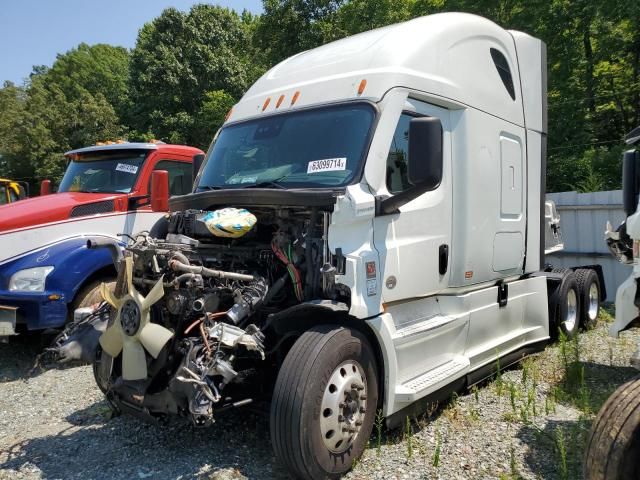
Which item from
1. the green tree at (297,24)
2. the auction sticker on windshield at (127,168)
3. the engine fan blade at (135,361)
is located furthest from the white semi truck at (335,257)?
the green tree at (297,24)

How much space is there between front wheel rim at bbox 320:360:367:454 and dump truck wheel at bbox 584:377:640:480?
4.54 feet

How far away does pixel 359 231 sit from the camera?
3.80 meters

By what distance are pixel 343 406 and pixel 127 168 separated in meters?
4.95

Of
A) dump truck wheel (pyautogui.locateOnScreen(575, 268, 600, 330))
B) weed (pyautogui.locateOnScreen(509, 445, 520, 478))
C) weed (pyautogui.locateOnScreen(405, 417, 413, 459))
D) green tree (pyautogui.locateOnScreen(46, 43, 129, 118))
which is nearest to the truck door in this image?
weed (pyautogui.locateOnScreen(405, 417, 413, 459))

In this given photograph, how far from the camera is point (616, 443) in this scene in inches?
106

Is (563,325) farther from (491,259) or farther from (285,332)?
(285,332)

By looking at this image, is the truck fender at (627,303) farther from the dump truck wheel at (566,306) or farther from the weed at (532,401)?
the dump truck wheel at (566,306)

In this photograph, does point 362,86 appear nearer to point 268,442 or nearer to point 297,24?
point 268,442

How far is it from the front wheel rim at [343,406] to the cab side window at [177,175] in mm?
4649

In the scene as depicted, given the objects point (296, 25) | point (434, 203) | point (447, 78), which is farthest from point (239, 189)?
point (296, 25)

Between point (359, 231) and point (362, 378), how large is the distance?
101 centimetres

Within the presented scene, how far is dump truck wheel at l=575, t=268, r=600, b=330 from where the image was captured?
7297 millimetres

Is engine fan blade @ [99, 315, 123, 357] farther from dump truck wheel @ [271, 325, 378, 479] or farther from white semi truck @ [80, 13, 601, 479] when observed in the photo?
dump truck wheel @ [271, 325, 378, 479]

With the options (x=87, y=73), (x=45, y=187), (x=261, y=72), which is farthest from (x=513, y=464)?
(x=87, y=73)
